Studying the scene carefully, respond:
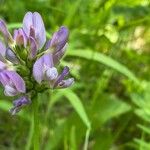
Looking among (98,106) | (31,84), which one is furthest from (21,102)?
(98,106)

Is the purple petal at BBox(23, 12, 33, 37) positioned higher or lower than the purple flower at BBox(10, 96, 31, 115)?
higher

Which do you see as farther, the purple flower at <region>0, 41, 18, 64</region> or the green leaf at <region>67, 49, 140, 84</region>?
the green leaf at <region>67, 49, 140, 84</region>

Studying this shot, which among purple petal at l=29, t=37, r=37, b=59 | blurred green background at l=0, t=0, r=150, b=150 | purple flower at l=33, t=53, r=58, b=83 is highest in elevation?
purple petal at l=29, t=37, r=37, b=59

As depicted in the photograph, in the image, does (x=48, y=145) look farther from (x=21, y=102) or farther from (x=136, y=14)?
(x=21, y=102)

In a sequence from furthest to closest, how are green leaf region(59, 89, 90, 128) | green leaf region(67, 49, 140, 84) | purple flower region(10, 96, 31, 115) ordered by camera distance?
1. green leaf region(67, 49, 140, 84)
2. green leaf region(59, 89, 90, 128)
3. purple flower region(10, 96, 31, 115)

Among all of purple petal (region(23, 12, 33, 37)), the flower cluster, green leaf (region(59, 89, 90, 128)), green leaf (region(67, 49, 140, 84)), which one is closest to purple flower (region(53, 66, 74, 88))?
the flower cluster

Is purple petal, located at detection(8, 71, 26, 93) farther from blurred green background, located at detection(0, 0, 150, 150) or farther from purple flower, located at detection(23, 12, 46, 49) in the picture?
blurred green background, located at detection(0, 0, 150, 150)

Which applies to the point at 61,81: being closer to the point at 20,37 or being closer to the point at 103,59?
the point at 20,37
